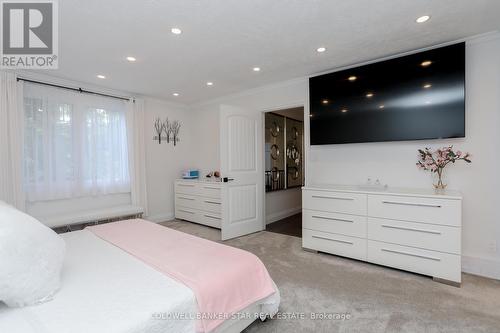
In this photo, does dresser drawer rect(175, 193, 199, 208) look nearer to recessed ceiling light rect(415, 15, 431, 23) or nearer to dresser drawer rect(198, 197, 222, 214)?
dresser drawer rect(198, 197, 222, 214)

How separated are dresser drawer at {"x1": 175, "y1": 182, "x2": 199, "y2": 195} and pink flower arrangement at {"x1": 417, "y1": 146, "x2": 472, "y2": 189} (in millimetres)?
3592

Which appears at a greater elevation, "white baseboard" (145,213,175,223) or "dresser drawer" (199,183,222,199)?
"dresser drawer" (199,183,222,199)

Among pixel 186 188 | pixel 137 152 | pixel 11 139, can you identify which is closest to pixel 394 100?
pixel 186 188

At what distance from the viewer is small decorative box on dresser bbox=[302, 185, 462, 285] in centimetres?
233

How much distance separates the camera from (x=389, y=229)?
2.64 meters

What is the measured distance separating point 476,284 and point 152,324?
297cm

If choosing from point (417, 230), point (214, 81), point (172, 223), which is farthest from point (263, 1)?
point (172, 223)

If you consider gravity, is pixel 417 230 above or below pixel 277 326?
above

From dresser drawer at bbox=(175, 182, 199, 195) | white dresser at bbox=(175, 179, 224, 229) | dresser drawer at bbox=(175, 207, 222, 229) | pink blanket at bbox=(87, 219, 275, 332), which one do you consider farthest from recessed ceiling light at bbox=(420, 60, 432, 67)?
dresser drawer at bbox=(175, 182, 199, 195)

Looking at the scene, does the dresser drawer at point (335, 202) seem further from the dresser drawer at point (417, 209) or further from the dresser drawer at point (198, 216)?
the dresser drawer at point (198, 216)

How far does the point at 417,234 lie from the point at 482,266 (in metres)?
0.78

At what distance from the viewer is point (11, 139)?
3121 millimetres

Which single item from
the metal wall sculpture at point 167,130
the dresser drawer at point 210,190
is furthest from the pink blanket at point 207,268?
the metal wall sculpture at point 167,130

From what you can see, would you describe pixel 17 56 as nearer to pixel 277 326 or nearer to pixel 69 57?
pixel 69 57
